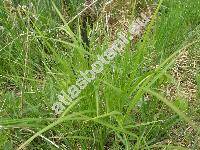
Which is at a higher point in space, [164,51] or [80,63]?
[80,63]

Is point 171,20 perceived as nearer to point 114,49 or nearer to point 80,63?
point 114,49

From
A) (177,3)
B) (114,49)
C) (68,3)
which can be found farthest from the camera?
(68,3)

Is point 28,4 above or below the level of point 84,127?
above

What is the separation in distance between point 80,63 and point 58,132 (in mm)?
227

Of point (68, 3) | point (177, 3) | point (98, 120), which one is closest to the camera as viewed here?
point (98, 120)

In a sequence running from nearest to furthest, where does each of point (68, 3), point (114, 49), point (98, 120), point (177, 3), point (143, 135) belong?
point (98, 120) < point (143, 135) < point (114, 49) < point (177, 3) < point (68, 3)

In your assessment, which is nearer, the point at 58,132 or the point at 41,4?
the point at 58,132

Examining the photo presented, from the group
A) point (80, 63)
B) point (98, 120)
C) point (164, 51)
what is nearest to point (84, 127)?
point (98, 120)

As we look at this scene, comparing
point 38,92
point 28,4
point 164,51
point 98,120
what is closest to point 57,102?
point 38,92

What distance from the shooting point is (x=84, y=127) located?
123 centimetres

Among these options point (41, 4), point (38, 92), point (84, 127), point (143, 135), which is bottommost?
point (143, 135)

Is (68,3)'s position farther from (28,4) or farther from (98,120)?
(98,120)

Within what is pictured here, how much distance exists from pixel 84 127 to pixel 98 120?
10 centimetres

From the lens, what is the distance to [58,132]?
4.19ft
